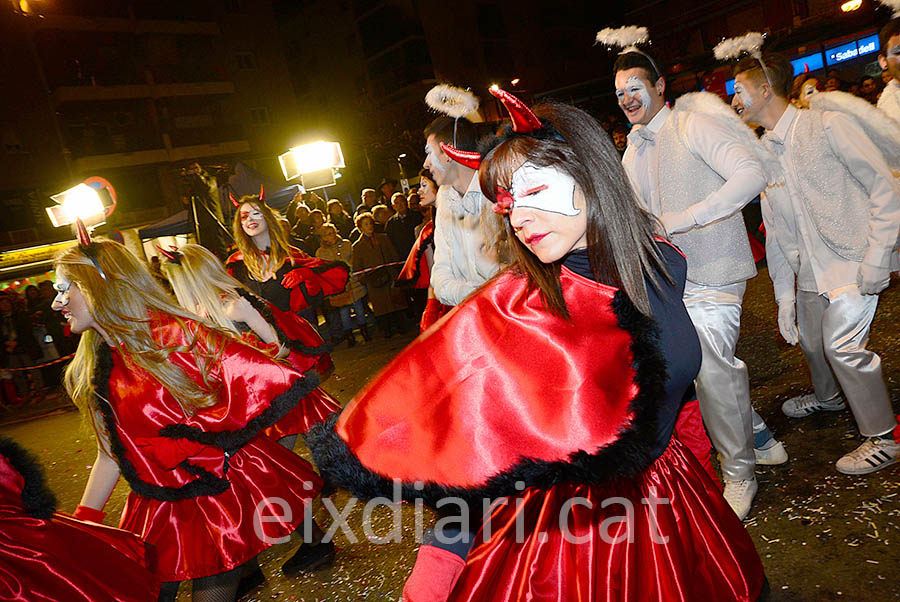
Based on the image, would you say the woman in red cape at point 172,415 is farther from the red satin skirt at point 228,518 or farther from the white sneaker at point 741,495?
the white sneaker at point 741,495

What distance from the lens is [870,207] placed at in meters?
2.85

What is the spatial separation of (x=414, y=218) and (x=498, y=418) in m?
8.29

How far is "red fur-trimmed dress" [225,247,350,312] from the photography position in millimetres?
5008

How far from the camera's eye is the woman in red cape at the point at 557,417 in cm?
150

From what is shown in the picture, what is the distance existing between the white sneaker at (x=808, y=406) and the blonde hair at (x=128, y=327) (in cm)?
343

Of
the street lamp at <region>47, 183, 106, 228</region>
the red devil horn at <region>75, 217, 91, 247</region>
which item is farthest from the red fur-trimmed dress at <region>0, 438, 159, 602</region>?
the street lamp at <region>47, 183, 106, 228</region>

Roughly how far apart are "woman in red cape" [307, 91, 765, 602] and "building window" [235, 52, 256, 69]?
37285 mm

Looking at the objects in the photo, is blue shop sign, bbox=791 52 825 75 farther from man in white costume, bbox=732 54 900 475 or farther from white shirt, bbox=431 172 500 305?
white shirt, bbox=431 172 500 305

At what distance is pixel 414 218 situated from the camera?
379 inches

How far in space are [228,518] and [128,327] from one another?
0.95 m

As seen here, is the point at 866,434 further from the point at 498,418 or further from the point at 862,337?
the point at 498,418

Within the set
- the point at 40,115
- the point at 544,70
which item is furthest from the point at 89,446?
the point at 544,70

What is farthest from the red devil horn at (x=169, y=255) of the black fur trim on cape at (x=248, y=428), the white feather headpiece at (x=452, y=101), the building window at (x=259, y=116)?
the building window at (x=259, y=116)

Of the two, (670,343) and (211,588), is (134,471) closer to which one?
(211,588)
